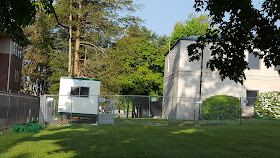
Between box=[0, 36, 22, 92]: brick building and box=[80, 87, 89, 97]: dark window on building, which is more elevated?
box=[0, 36, 22, 92]: brick building

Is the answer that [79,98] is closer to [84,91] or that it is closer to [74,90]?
[84,91]

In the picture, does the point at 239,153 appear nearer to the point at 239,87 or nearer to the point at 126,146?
the point at 126,146

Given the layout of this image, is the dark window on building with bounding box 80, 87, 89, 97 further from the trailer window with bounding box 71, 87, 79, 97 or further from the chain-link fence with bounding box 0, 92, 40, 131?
the chain-link fence with bounding box 0, 92, 40, 131

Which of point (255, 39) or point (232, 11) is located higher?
point (232, 11)

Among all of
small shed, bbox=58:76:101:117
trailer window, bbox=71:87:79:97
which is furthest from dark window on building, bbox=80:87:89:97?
trailer window, bbox=71:87:79:97

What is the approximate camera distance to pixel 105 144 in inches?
533

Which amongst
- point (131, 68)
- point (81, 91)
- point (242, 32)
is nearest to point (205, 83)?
point (81, 91)

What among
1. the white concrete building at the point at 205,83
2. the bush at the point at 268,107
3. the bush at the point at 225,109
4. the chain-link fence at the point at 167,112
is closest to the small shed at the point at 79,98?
the chain-link fence at the point at 167,112

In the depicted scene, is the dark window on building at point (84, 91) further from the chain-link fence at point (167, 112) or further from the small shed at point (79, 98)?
the chain-link fence at point (167, 112)

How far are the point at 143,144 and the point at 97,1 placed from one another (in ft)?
103

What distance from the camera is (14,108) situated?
824 inches

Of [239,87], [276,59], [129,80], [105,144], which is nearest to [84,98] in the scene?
[105,144]

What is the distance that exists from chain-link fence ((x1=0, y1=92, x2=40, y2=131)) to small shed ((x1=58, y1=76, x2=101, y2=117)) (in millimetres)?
2376

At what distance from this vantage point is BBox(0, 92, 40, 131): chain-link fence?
18.4 metres
